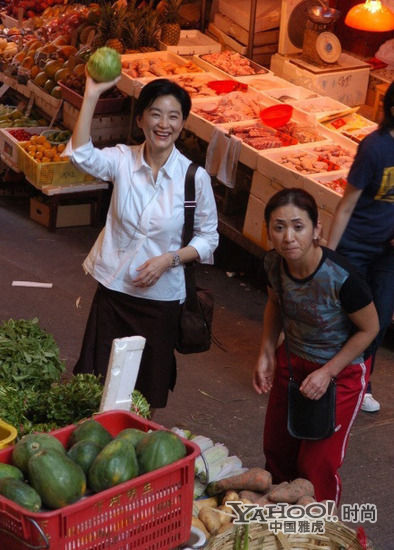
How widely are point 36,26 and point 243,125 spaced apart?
14.0 feet

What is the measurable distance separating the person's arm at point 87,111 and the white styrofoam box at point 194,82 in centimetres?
342

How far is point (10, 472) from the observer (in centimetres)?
236

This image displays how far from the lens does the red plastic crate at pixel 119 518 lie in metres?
2.21

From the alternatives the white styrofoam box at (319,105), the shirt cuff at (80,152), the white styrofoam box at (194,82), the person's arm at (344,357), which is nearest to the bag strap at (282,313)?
the person's arm at (344,357)

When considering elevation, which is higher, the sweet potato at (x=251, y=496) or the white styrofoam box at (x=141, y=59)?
the sweet potato at (x=251, y=496)

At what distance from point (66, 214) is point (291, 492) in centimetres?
510

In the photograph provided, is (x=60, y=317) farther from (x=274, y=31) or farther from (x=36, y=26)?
(x=36, y=26)

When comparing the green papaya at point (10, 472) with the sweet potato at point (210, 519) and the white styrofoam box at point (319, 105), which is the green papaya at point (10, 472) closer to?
the sweet potato at point (210, 519)

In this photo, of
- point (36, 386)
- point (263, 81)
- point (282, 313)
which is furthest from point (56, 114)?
point (282, 313)

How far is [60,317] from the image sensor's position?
6293 millimetres


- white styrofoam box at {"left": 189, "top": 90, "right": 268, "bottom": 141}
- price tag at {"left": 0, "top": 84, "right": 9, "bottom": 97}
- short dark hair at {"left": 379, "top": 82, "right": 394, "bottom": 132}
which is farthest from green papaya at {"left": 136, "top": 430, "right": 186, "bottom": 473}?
price tag at {"left": 0, "top": 84, "right": 9, "bottom": 97}

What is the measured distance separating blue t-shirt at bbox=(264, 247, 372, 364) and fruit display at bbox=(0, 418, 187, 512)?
1.04 metres

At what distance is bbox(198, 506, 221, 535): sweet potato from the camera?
9.78ft

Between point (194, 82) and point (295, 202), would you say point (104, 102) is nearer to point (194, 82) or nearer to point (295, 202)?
point (194, 82)
